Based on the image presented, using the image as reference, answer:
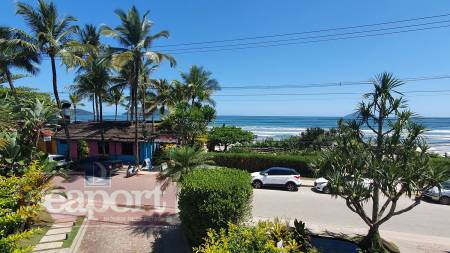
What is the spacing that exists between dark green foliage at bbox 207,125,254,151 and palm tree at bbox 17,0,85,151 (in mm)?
16019

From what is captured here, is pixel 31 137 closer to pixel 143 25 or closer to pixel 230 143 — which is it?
pixel 143 25

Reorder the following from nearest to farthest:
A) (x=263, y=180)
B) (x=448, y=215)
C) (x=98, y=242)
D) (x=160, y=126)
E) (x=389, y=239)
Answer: (x=98, y=242)
(x=389, y=239)
(x=448, y=215)
(x=263, y=180)
(x=160, y=126)

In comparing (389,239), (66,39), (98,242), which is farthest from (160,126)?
(389,239)

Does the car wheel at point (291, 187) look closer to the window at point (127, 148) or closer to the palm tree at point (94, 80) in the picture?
the window at point (127, 148)

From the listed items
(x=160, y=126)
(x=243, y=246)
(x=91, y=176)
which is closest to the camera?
(x=243, y=246)

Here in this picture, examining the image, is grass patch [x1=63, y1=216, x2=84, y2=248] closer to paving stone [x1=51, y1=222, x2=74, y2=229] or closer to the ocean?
paving stone [x1=51, y1=222, x2=74, y2=229]

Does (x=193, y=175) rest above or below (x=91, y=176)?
above

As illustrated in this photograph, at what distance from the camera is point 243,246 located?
5355mm

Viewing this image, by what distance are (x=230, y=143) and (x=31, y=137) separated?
79.2 feet

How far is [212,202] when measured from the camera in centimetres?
1090

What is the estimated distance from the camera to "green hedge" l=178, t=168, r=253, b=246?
10891 mm

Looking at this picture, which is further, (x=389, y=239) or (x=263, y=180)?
(x=263, y=180)

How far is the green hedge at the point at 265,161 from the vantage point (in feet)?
88.8

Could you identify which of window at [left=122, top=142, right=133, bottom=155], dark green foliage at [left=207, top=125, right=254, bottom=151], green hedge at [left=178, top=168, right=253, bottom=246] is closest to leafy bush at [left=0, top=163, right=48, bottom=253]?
green hedge at [left=178, top=168, right=253, bottom=246]
